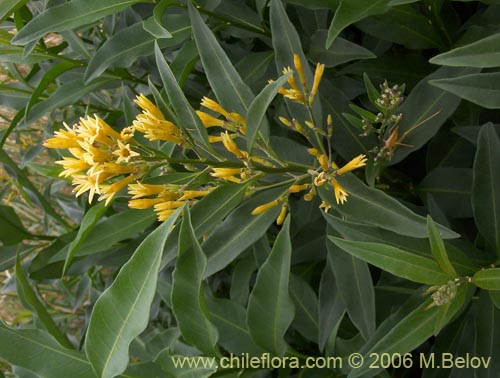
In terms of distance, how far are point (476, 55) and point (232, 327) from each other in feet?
2.43

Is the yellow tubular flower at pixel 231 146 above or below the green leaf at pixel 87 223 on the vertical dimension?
above

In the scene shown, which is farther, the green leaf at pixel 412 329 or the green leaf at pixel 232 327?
the green leaf at pixel 232 327

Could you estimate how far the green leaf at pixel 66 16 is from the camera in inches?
45.4

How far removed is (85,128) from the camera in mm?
933

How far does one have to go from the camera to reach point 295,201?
60.9 inches

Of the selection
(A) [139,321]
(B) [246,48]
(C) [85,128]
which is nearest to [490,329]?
(A) [139,321]

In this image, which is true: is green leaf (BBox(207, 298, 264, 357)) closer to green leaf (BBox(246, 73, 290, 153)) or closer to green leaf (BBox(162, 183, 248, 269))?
green leaf (BBox(162, 183, 248, 269))

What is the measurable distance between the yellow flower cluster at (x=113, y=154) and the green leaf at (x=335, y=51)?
420mm

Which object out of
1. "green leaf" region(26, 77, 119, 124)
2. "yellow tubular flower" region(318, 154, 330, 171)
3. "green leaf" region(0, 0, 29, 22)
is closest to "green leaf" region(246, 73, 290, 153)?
"yellow tubular flower" region(318, 154, 330, 171)

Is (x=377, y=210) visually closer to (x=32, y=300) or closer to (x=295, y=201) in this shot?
(x=295, y=201)

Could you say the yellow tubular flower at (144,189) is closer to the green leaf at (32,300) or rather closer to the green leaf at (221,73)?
the green leaf at (221,73)

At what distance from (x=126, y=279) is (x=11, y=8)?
0.63 m

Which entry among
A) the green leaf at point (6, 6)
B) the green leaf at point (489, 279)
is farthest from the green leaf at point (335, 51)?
the green leaf at point (6, 6)

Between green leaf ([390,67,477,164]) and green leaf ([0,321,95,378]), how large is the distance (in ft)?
2.34
